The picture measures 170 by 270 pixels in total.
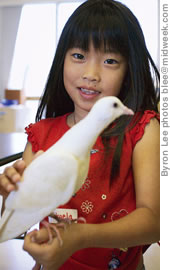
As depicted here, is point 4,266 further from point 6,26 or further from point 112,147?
point 6,26

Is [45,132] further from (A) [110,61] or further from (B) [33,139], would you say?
(A) [110,61]

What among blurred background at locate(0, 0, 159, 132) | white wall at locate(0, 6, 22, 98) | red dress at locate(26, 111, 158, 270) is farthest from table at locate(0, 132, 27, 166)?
white wall at locate(0, 6, 22, 98)

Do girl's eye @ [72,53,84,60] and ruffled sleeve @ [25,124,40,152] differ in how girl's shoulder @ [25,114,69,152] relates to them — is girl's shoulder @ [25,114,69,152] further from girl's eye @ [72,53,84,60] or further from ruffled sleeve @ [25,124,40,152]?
girl's eye @ [72,53,84,60]

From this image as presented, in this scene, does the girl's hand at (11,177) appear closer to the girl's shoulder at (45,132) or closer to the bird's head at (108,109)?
the bird's head at (108,109)

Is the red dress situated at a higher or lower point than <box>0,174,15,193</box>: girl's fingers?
lower

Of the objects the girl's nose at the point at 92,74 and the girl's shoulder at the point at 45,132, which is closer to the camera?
the girl's nose at the point at 92,74

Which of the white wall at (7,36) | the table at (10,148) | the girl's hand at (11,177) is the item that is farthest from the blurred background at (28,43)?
the girl's hand at (11,177)

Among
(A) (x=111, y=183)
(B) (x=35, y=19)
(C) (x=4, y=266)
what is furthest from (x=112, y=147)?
(B) (x=35, y=19)

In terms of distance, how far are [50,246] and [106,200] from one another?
0.33 metres

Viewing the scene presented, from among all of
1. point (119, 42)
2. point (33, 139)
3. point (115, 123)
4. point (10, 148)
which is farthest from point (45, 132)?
point (10, 148)

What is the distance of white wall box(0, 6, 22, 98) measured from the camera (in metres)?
6.14

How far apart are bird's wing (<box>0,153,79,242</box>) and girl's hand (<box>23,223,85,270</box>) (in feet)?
0.10

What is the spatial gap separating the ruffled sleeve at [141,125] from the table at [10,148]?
47cm

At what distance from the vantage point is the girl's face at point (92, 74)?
0.71 meters
